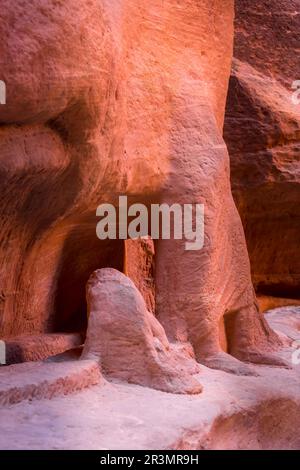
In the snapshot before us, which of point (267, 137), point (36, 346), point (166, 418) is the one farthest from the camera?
point (267, 137)

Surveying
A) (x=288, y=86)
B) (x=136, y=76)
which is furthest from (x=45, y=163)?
(x=288, y=86)

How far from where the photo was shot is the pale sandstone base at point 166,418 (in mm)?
2430

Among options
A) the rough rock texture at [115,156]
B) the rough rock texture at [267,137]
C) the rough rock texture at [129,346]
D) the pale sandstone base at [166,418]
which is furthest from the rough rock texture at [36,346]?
the rough rock texture at [267,137]

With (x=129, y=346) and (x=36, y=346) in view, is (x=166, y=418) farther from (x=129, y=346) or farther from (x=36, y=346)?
(x=36, y=346)

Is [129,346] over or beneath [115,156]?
beneath

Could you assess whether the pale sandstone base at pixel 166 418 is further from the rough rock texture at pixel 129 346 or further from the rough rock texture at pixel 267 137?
the rough rock texture at pixel 267 137

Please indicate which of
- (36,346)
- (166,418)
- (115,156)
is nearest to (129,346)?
(166,418)

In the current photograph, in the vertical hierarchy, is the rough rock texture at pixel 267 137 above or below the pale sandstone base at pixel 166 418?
above

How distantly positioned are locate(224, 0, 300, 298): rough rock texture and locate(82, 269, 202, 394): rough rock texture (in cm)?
377

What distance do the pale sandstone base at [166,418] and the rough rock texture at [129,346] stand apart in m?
0.07

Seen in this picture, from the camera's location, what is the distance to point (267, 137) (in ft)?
22.2

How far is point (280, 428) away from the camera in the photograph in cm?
362

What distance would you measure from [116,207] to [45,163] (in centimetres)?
88

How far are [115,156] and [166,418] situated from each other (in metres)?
1.32
